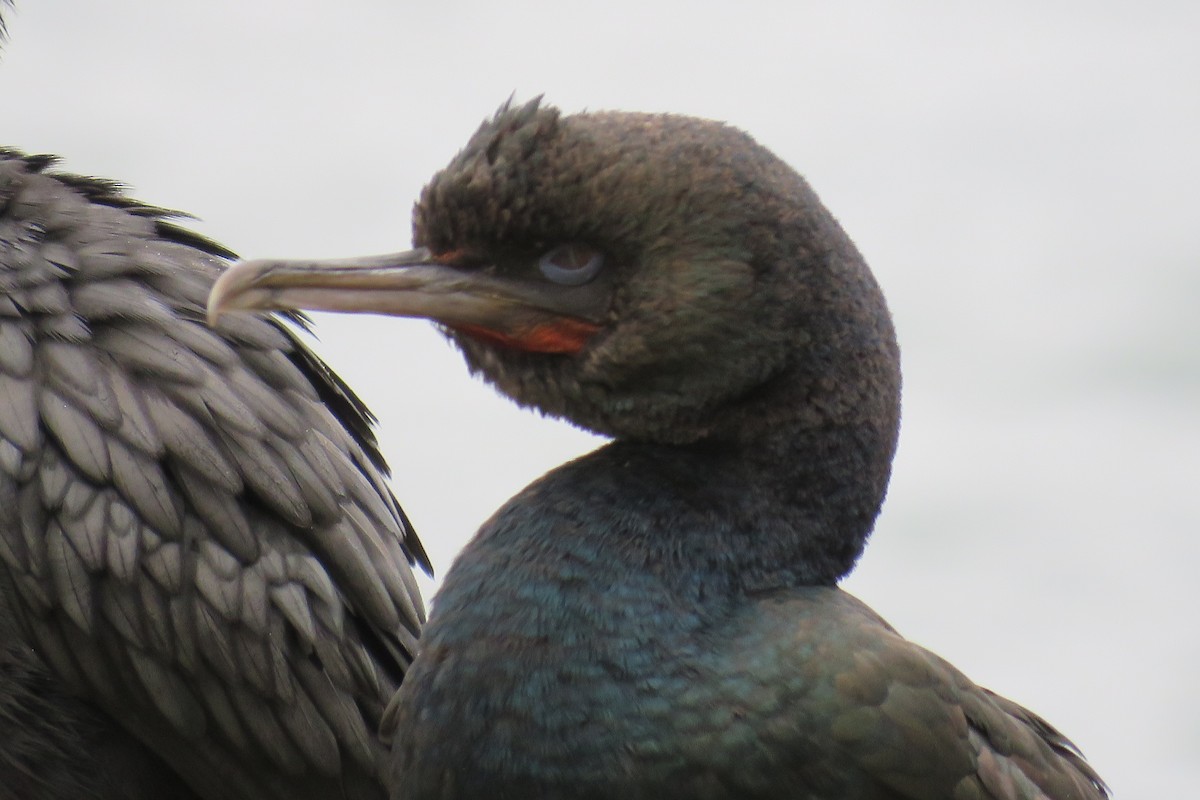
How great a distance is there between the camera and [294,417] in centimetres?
391

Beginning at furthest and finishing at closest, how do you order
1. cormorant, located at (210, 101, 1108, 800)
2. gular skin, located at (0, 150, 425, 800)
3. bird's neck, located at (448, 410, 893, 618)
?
gular skin, located at (0, 150, 425, 800) < bird's neck, located at (448, 410, 893, 618) < cormorant, located at (210, 101, 1108, 800)

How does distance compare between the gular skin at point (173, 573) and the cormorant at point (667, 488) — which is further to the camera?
the gular skin at point (173, 573)

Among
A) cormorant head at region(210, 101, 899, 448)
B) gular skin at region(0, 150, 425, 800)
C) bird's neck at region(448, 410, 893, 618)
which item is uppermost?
cormorant head at region(210, 101, 899, 448)

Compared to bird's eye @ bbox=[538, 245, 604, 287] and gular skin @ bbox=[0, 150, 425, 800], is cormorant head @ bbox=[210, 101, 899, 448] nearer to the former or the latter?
bird's eye @ bbox=[538, 245, 604, 287]

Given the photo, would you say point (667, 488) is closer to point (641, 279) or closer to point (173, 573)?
point (641, 279)

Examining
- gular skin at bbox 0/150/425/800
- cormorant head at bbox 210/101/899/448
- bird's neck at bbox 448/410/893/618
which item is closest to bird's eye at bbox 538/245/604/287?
cormorant head at bbox 210/101/899/448

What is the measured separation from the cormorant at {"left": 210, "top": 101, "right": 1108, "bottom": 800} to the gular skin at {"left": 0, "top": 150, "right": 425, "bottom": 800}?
778mm

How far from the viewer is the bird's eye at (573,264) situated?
2.87 meters

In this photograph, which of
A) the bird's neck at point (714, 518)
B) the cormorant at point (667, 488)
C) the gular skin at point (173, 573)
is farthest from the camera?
the gular skin at point (173, 573)

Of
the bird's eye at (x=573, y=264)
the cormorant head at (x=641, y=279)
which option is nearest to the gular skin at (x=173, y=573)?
the cormorant head at (x=641, y=279)

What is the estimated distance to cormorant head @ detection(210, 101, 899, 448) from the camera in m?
2.83

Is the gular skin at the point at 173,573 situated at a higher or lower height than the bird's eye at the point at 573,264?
lower

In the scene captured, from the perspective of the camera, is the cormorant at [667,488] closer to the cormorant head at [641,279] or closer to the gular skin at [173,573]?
the cormorant head at [641,279]

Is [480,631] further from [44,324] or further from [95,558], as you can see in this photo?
[44,324]
